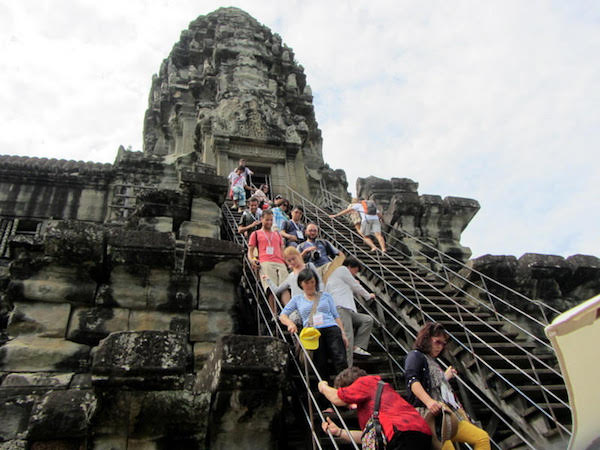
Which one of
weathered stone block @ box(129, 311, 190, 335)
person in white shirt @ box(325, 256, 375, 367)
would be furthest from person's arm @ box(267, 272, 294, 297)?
weathered stone block @ box(129, 311, 190, 335)

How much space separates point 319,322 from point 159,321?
1.72 m

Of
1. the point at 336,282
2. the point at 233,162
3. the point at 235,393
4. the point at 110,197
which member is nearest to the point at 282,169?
the point at 233,162

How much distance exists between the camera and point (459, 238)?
11188 millimetres

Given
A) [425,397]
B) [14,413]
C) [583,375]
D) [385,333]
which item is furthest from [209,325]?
[583,375]

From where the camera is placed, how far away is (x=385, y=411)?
3.12 m

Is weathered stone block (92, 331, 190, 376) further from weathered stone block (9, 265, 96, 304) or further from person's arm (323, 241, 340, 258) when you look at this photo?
person's arm (323, 241, 340, 258)

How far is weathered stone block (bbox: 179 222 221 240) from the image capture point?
6184mm

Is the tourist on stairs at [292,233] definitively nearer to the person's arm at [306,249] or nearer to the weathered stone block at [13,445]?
the person's arm at [306,249]

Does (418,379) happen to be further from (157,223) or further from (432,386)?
(157,223)

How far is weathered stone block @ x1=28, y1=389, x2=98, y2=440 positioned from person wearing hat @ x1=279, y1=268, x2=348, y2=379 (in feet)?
5.84

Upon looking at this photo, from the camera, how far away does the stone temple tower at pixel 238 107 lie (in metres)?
14.1

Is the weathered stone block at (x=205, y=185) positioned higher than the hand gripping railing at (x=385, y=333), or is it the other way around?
the weathered stone block at (x=205, y=185)

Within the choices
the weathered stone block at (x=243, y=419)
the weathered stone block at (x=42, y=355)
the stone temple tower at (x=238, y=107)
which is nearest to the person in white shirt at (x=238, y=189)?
the stone temple tower at (x=238, y=107)

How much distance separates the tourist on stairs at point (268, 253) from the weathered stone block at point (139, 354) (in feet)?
8.31
